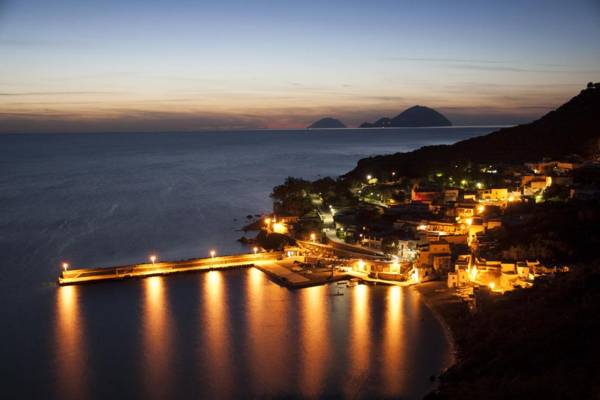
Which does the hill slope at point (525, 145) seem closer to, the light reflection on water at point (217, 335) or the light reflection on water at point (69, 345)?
the light reflection on water at point (217, 335)

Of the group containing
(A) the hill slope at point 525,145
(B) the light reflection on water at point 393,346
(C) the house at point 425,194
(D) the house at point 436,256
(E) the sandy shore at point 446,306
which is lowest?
(B) the light reflection on water at point 393,346

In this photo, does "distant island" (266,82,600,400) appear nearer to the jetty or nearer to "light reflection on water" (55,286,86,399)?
the jetty

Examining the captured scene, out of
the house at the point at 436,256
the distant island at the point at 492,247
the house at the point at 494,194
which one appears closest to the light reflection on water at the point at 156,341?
the distant island at the point at 492,247

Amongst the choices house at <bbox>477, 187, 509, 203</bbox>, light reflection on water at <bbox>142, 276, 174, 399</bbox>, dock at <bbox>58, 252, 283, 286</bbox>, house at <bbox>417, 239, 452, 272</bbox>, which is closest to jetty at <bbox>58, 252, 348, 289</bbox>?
dock at <bbox>58, 252, 283, 286</bbox>

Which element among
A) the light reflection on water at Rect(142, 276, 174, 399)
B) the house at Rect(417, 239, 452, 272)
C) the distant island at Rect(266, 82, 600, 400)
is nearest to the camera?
the distant island at Rect(266, 82, 600, 400)

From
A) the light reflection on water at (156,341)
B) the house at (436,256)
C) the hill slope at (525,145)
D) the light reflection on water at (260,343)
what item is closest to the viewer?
the light reflection on water at (260,343)

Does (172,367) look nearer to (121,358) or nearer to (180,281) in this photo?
(121,358)

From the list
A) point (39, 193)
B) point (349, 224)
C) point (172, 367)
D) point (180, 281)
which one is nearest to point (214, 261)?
point (180, 281)
